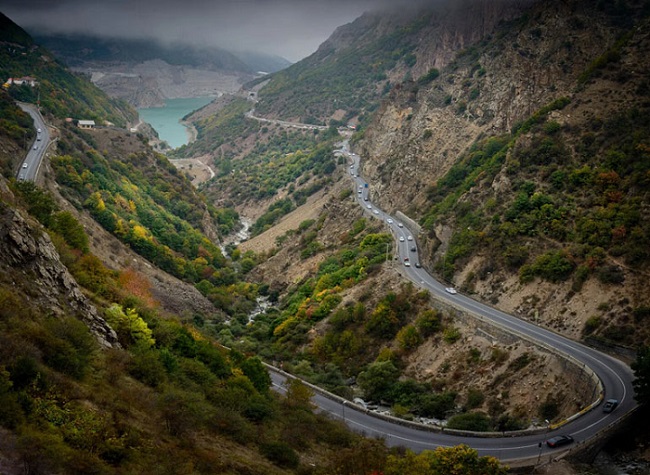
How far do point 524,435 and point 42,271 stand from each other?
1057 inches

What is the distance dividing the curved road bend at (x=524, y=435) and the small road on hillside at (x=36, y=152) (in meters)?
34.0

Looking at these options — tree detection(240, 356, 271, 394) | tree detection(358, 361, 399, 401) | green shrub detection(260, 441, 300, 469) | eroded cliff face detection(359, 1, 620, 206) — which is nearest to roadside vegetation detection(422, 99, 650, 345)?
eroded cliff face detection(359, 1, 620, 206)

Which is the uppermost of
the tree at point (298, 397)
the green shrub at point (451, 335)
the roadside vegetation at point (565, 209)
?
the roadside vegetation at point (565, 209)

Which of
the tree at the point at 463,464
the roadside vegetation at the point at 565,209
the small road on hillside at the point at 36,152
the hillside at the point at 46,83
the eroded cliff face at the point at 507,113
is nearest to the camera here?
the tree at the point at 463,464

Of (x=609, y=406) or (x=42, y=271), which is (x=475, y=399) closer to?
(x=609, y=406)

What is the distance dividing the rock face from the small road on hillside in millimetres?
31018

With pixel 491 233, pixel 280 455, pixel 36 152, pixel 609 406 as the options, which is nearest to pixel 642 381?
pixel 609 406

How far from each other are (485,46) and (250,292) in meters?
54.4

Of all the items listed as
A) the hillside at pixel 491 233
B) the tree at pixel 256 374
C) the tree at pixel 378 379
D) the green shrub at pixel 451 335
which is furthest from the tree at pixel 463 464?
the green shrub at pixel 451 335

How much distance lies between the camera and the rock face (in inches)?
1009

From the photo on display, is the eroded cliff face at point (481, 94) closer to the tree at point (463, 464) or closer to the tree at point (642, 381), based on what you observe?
the tree at point (642, 381)

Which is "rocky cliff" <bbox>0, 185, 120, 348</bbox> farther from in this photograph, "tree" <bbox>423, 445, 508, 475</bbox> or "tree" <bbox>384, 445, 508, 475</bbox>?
"tree" <bbox>423, 445, 508, 475</bbox>

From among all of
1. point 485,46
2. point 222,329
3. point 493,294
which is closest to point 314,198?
point 485,46

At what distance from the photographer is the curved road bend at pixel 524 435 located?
2923 cm
